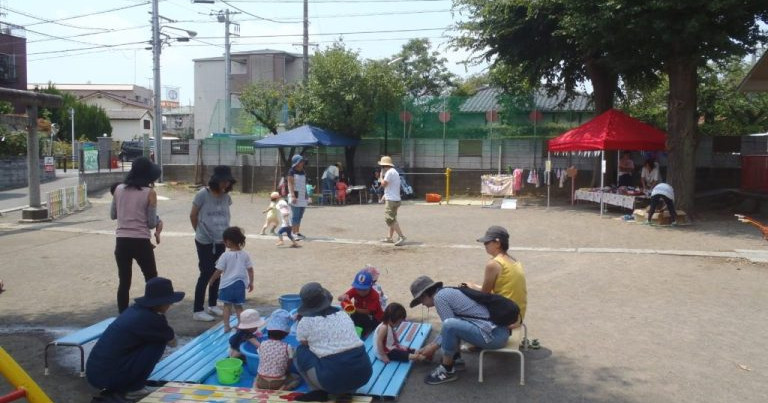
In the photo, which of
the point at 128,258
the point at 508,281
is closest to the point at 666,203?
the point at 508,281

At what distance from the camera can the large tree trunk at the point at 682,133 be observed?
15039 mm

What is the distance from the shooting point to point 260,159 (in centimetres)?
2481

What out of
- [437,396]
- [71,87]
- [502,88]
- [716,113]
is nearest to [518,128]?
[502,88]

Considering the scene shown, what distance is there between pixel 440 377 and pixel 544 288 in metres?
3.92

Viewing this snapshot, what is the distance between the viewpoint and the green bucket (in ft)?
16.9

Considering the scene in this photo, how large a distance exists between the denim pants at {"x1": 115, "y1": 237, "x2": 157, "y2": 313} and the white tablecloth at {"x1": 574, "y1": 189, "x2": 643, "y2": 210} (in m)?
13.0

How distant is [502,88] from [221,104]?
48.5 feet

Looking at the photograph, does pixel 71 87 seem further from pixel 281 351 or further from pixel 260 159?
pixel 281 351

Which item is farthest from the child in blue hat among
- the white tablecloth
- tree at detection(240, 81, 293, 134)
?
tree at detection(240, 81, 293, 134)

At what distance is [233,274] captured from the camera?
6523 mm

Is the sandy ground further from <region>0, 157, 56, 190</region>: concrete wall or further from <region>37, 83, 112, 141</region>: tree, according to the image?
<region>37, 83, 112, 141</region>: tree

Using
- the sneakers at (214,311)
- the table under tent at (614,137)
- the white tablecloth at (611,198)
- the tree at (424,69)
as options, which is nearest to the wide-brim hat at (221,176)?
the sneakers at (214,311)

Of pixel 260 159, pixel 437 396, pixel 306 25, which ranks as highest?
pixel 306 25

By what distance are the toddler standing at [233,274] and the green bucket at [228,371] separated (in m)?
1.30
